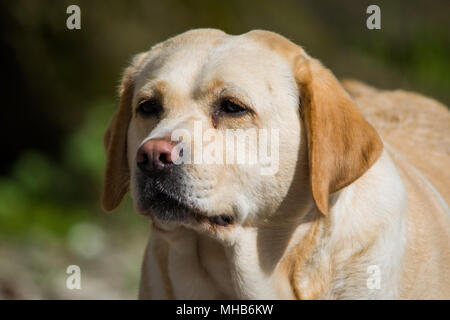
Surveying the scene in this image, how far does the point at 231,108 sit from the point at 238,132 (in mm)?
122

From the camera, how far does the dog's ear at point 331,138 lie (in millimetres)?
3088

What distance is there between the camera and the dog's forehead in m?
3.23

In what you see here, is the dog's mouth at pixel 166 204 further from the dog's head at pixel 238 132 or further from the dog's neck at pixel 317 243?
the dog's neck at pixel 317 243

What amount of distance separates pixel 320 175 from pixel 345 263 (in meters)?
0.44

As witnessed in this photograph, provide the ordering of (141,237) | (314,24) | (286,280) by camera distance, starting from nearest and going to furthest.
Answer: (286,280)
(141,237)
(314,24)

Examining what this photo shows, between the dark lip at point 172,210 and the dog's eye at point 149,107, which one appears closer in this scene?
the dark lip at point 172,210

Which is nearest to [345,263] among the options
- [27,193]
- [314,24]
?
[27,193]

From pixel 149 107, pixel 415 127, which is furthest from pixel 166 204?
pixel 415 127

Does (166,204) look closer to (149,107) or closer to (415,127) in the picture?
(149,107)

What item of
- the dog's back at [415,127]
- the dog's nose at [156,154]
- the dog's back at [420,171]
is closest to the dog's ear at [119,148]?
the dog's nose at [156,154]

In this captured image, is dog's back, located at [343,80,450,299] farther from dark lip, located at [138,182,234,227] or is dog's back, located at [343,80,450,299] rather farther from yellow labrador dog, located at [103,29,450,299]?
dark lip, located at [138,182,234,227]

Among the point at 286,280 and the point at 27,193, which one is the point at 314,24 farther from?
the point at 286,280

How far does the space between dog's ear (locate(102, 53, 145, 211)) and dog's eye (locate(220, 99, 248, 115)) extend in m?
0.67

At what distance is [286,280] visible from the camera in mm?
3318
